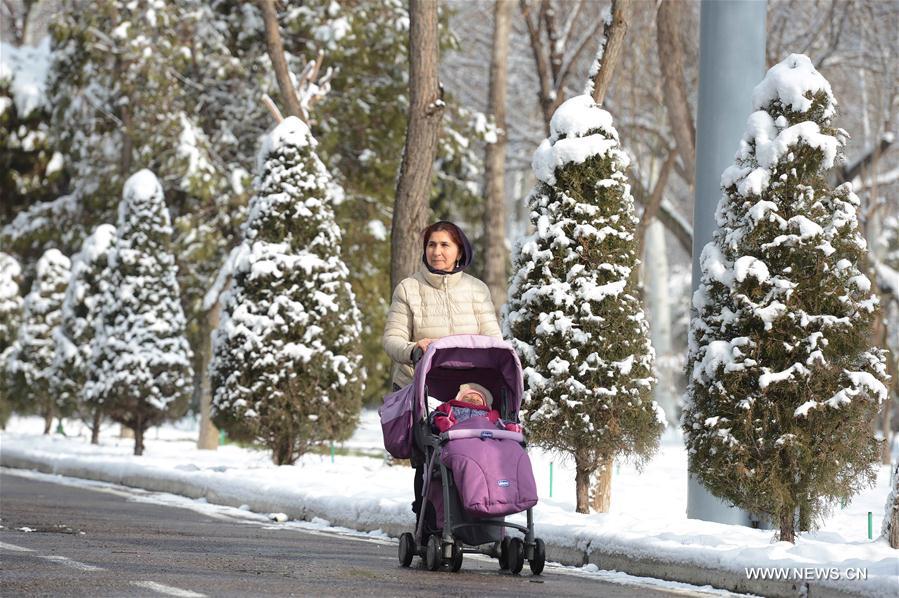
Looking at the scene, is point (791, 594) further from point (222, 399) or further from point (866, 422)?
point (222, 399)

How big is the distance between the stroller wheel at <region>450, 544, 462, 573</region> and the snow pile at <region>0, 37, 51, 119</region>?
1263 inches

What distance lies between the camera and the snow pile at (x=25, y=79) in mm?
39656

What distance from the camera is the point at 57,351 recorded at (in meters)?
32.9

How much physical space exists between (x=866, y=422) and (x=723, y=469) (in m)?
0.99

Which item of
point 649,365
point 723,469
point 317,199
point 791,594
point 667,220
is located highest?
point 667,220

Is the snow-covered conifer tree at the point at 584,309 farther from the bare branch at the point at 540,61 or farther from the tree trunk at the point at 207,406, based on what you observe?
the tree trunk at the point at 207,406

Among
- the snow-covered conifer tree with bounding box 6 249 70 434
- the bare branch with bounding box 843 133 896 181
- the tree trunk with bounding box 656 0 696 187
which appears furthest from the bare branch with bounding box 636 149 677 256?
the snow-covered conifer tree with bounding box 6 249 70 434

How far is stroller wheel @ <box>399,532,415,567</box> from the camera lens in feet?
30.5

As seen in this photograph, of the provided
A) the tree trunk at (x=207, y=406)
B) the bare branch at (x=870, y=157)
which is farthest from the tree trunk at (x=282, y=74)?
the bare branch at (x=870, y=157)

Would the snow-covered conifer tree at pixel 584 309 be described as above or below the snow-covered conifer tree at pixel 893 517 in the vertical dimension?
above

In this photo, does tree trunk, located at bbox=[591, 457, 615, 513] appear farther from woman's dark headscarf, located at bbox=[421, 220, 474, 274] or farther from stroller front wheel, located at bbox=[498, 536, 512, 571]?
woman's dark headscarf, located at bbox=[421, 220, 474, 274]

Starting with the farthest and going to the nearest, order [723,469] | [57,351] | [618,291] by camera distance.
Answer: [57,351]
[618,291]
[723,469]

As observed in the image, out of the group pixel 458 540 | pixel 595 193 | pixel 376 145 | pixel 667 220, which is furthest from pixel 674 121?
pixel 458 540

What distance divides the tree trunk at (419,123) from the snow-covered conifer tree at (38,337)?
18802 millimetres
